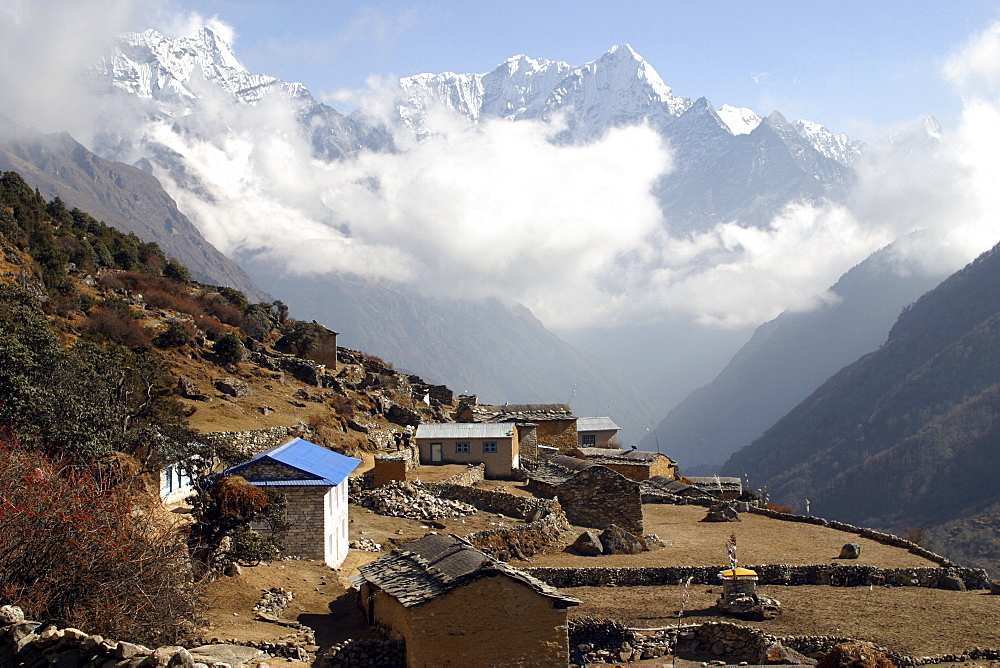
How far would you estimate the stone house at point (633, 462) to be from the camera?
158 feet

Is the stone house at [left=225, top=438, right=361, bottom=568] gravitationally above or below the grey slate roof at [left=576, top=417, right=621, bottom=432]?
below

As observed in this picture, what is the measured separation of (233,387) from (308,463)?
22.8m

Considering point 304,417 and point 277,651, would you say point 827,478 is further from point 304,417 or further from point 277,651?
point 277,651

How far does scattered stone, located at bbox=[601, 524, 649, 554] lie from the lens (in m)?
27.6

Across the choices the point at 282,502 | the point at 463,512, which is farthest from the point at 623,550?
the point at 282,502

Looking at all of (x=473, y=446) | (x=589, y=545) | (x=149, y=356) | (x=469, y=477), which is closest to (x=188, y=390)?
(x=149, y=356)

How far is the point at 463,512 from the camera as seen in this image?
30.8 metres

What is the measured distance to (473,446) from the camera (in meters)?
41.8

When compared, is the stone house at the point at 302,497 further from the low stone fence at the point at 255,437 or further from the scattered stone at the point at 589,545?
the low stone fence at the point at 255,437

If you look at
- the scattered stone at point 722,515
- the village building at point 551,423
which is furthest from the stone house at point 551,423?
the scattered stone at point 722,515

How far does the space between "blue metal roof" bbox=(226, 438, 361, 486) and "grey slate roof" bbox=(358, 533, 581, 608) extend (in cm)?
496

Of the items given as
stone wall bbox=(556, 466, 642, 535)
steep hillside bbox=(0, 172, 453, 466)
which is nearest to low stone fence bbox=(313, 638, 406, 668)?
steep hillside bbox=(0, 172, 453, 466)

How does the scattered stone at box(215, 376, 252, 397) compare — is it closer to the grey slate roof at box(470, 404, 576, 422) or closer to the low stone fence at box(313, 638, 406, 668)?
the grey slate roof at box(470, 404, 576, 422)

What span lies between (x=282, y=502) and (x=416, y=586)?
7.39 m
